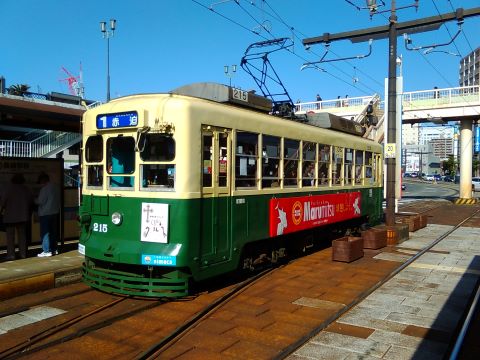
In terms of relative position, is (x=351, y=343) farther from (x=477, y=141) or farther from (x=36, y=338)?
(x=477, y=141)

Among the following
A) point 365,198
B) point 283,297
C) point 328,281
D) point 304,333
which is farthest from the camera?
point 365,198

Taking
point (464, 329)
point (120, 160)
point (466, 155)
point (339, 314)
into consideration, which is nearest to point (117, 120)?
point (120, 160)

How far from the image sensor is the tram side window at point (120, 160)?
6.78 meters

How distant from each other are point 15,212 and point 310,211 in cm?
546

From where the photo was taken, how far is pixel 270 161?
26.5ft

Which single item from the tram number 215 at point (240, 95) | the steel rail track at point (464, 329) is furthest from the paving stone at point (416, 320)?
the tram number 215 at point (240, 95)

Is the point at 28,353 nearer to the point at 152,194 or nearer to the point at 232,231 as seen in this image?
the point at 152,194

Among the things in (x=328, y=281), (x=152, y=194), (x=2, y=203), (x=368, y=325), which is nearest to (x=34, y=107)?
(x=2, y=203)

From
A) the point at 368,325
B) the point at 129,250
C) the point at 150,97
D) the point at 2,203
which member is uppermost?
the point at 150,97

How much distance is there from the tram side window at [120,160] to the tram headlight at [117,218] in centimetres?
41

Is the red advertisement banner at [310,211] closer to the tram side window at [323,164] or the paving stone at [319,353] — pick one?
the tram side window at [323,164]

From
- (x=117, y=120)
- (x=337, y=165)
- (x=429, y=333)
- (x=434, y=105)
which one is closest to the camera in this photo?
(x=429, y=333)

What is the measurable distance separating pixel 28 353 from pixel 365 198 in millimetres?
9934

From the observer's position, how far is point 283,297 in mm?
6902
